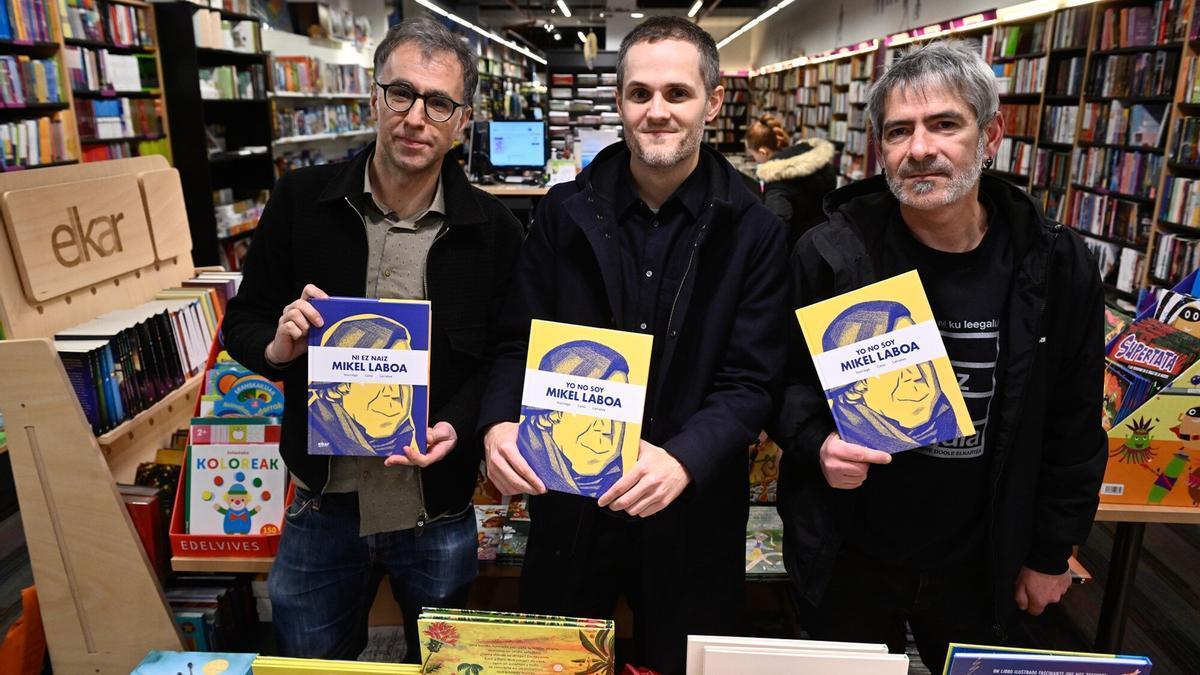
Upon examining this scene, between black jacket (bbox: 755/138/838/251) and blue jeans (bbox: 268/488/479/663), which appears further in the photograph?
black jacket (bbox: 755/138/838/251)

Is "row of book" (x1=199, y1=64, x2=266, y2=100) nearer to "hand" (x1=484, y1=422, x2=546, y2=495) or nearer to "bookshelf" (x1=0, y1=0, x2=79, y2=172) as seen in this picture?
"bookshelf" (x1=0, y1=0, x2=79, y2=172)

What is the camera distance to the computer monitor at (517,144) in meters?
6.75

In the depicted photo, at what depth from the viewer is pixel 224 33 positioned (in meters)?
6.28

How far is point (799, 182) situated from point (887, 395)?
361 cm

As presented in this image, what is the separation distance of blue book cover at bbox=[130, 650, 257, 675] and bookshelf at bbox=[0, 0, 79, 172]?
4.38 metres

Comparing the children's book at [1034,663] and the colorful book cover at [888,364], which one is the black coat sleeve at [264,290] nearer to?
the colorful book cover at [888,364]

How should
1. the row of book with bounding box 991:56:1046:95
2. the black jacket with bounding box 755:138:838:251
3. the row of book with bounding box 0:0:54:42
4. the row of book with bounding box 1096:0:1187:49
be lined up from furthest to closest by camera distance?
the row of book with bounding box 991:56:1046:95 → the row of book with bounding box 1096:0:1187:49 → the black jacket with bounding box 755:138:838:251 → the row of book with bounding box 0:0:54:42

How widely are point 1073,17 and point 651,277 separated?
6367 millimetres

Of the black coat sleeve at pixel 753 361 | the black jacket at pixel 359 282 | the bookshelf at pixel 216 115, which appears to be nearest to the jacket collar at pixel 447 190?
the black jacket at pixel 359 282

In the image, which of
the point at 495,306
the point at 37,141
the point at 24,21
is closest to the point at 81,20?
the point at 24,21

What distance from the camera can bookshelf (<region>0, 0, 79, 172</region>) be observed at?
4453mm

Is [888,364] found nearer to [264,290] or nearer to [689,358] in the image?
[689,358]

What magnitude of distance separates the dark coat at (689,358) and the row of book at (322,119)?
6185 mm

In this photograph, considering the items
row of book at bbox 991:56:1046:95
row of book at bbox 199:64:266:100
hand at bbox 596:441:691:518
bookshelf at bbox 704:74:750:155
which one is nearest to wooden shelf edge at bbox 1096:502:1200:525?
hand at bbox 596:441:691:518
